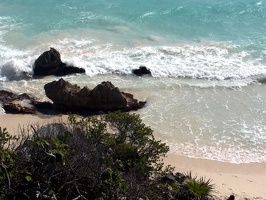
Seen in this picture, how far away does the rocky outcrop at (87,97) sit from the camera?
792 inches

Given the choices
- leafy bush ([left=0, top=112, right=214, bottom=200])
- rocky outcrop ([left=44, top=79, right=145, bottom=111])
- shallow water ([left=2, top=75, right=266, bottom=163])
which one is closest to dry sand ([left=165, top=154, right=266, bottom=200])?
shallow water ([left=2, top=75, right=266, bottom=163])

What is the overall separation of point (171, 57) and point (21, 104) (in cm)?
1032

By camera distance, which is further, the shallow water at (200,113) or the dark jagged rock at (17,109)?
the dark jagged rock at (17,109)

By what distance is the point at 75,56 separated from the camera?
89.7 feet

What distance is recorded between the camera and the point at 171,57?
2752 centimetres

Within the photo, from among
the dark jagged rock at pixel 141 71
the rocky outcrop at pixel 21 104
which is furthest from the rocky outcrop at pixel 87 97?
the dark jagged rock at pixel 141 71

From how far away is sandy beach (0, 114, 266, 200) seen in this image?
15250mm

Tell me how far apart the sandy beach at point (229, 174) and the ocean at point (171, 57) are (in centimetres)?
48

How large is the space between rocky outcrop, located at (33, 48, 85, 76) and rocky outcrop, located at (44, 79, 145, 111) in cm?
407

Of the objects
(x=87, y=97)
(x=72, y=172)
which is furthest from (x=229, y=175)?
(x=72, y=172)

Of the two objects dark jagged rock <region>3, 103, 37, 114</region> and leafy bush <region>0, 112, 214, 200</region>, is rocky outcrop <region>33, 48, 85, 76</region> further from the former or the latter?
leafy bush <region>0, 112, 214, 200</region>

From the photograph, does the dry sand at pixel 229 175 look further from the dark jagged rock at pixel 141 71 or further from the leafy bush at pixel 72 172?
the dark jagged rock at pixel 141 71

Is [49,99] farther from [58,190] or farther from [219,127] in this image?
[58,190]

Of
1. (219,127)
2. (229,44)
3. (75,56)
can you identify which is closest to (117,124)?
(219,127)
